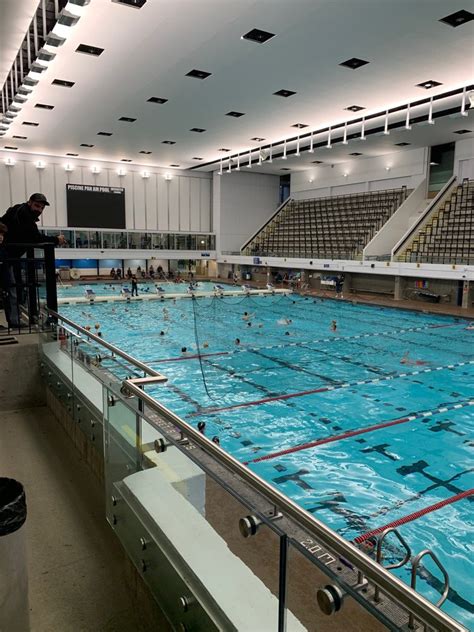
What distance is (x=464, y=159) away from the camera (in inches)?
891

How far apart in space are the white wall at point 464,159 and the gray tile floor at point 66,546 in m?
23.4

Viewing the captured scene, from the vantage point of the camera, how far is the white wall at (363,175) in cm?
2494

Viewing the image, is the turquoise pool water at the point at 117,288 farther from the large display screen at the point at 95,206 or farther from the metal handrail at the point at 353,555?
the metal handrail at the point at 353,555

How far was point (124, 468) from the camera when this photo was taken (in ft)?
8.74

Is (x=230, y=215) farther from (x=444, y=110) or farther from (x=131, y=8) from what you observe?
(x=131, y=8)

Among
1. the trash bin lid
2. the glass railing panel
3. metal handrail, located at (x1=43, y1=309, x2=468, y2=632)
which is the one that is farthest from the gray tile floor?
metal handrail, located at (x1=43, y1=309, x2=468, y2=632)

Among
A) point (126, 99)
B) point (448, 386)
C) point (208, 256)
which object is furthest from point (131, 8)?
point (208, 256)

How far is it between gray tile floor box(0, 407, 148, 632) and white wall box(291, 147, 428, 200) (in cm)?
2497

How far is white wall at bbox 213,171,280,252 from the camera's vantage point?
3300 cm

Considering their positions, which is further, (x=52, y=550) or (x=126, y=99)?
(x=126, y=99)

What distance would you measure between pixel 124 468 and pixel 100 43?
38.4 feet

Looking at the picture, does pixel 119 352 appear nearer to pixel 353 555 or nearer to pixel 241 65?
pixel 353 555

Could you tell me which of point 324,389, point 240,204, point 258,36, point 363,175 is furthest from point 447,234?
point 324,389

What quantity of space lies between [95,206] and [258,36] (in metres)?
20.7
